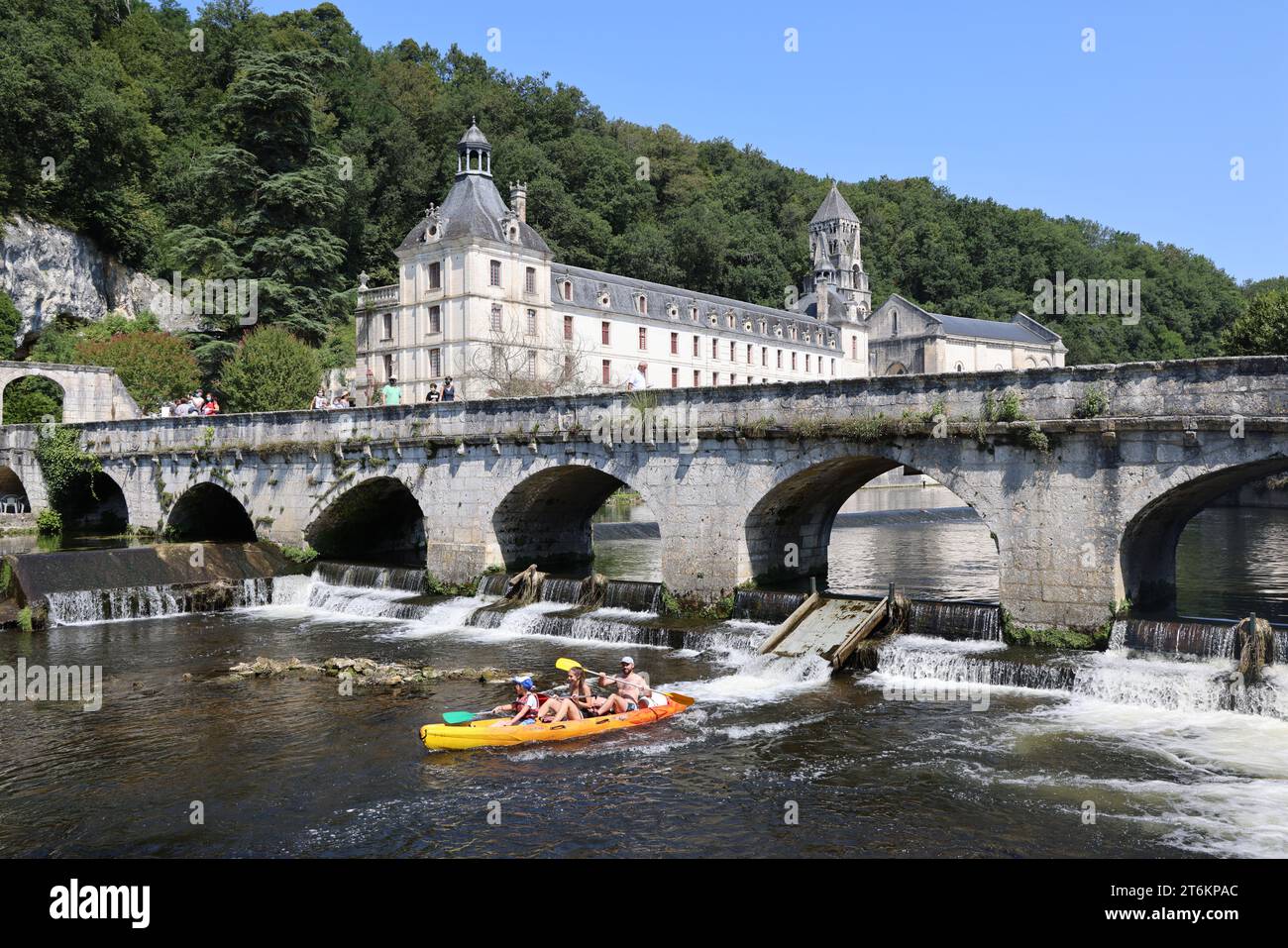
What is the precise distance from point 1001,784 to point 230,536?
32.2m

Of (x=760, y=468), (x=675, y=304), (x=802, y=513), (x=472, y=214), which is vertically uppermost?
(x=472, y=214)

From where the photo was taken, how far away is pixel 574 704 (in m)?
16.3

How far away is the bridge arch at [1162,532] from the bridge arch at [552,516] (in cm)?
1267

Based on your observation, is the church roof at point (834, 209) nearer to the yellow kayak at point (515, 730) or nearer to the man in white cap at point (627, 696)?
the man in white cap at point (627, 696)

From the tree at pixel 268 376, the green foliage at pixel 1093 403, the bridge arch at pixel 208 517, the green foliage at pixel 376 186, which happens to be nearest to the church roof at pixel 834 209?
the green foliage at pixel 376 186

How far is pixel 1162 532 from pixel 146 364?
4580cm

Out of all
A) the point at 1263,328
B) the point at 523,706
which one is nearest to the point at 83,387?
the point at 523,706

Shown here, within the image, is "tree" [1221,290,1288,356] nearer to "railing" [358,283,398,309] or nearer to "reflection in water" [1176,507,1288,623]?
"reflection in water" [1176,507,1288,623]

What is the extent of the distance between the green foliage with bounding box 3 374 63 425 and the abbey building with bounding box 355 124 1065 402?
18242 millimetres

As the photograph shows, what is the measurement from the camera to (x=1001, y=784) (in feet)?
44.1

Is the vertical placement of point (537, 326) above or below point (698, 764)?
above

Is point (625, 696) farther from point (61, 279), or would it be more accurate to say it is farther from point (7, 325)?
point (61, 279)

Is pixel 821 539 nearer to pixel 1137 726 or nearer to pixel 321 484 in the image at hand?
pixel 1137 726
